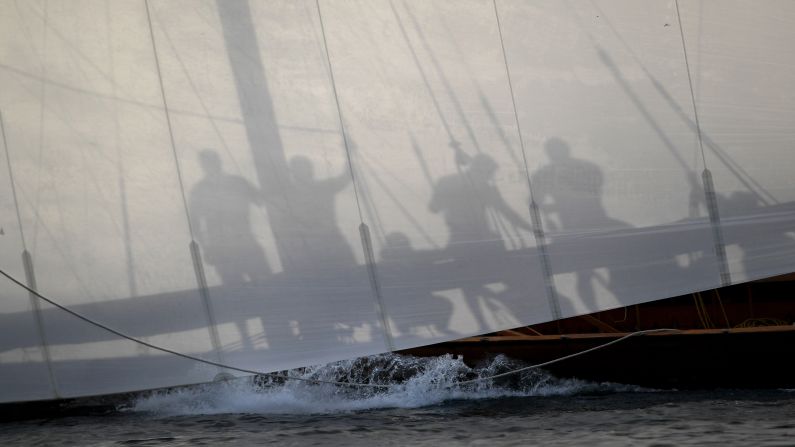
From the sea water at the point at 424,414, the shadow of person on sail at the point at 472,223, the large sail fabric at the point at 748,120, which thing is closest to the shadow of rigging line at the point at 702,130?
the large sail fabric at the point at 748,120

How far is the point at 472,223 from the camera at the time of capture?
253 inches

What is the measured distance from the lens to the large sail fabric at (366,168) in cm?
640

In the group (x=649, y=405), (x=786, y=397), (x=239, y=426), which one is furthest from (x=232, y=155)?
(x=786, y=397)

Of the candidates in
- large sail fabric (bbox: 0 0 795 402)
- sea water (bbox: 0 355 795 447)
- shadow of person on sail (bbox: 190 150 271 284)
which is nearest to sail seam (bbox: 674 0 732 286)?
large sail fabric (bbox: 0 0 795 402)

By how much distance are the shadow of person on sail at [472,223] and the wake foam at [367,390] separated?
5.75ft

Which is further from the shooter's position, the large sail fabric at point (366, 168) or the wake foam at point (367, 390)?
the wake foam at point (367, 390)

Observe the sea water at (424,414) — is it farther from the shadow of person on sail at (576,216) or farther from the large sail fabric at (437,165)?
the shadow of person on sail at (576,216)

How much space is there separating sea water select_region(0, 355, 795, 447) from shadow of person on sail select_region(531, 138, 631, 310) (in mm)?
906

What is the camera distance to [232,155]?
647 cm

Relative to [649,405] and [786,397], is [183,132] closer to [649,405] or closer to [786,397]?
[649,405]

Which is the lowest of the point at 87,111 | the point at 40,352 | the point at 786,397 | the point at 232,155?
the point at 786,397

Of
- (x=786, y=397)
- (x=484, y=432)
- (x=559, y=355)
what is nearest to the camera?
(x=484, y=432)

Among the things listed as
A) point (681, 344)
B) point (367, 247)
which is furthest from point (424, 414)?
point (681, 344)

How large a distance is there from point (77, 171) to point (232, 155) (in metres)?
0.96
